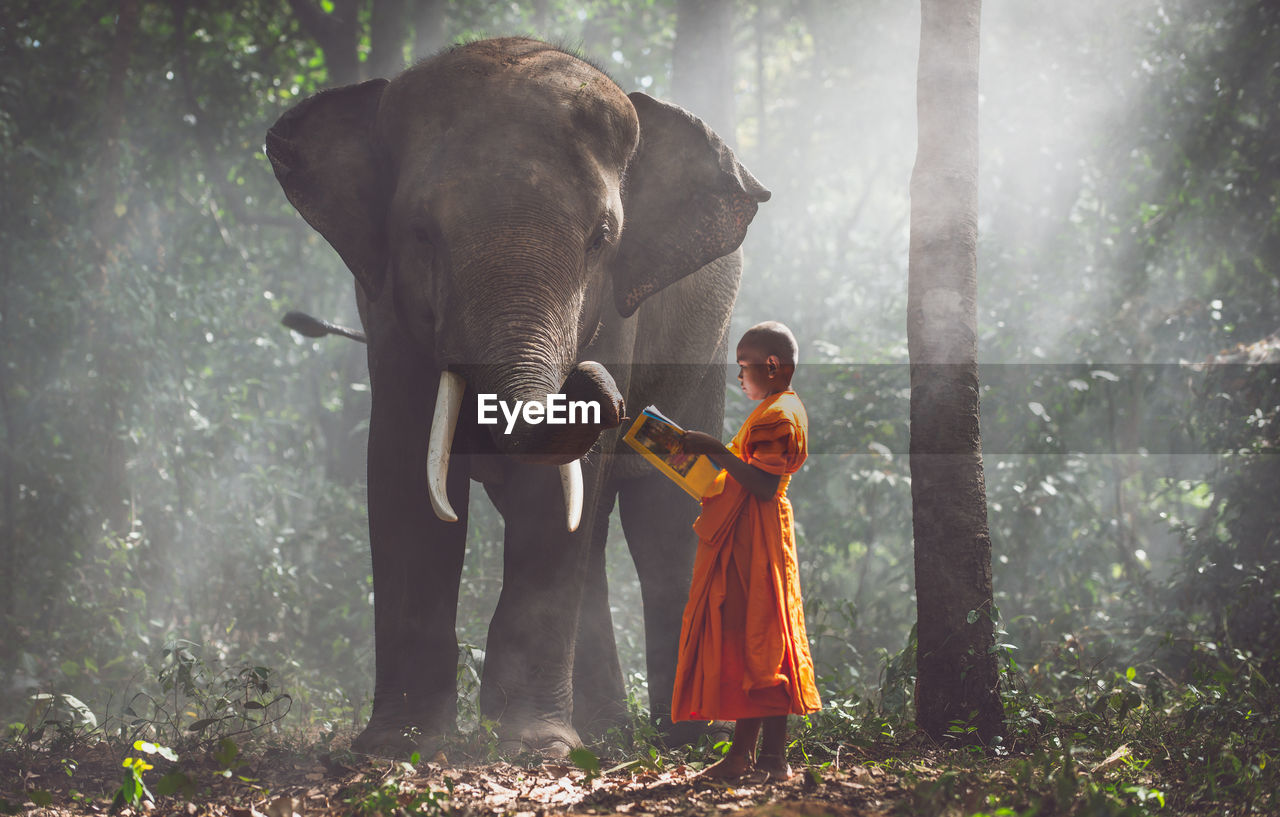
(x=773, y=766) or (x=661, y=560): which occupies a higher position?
(x=661, y=560)

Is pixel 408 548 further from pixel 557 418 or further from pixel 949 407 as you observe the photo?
pixel 949 407

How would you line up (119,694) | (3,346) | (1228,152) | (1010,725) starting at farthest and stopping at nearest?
(1228,152) < (3,346) < (119,694) < (1010,725)

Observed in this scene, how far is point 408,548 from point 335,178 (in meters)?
1.57

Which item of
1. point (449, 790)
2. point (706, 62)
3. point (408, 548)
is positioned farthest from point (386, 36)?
point (449, 790)

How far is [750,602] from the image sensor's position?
367 cm

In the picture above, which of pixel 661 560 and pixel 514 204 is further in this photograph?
pixel 661 560

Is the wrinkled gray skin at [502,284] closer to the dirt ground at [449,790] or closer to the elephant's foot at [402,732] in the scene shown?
the elephant's foot at [402,732]

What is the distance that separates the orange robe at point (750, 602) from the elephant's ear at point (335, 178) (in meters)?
1.89

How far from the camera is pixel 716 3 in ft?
35.8

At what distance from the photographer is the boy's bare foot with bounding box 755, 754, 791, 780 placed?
12.0ft

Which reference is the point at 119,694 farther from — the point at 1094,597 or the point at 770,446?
the point at 1094,597

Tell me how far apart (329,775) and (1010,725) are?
2.53 meters

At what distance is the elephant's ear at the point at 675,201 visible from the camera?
200 inches

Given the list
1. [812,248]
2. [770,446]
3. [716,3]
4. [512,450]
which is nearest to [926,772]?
[770,446]
